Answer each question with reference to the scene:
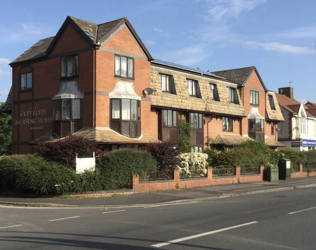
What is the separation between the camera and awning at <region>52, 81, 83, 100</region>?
24.9 metres

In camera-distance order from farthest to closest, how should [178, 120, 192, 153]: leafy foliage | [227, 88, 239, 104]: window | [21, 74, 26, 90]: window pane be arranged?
[227, 88, 239, 104]: window
[178, 120, 192, 153]: leafy foliage
[21, 74, 26, 90]: window pane

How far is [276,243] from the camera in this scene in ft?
28.1

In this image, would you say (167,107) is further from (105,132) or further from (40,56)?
(40,56)

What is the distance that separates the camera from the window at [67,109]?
24953 mm

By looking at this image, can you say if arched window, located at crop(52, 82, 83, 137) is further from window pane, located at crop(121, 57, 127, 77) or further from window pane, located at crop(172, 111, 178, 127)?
window pane, located at crop(172, 111, 178, 127)

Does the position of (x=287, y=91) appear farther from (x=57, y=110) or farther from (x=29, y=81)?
(x=57, y=110)

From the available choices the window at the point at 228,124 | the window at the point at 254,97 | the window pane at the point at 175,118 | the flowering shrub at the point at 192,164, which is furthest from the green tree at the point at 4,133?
the window at the point at 254,97

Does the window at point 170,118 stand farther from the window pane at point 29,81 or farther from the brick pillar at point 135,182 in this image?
the brick pillar at point 135,182

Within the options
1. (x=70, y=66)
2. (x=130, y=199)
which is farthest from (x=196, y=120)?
(x=130, y=199)

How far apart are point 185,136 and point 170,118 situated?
1998 mm

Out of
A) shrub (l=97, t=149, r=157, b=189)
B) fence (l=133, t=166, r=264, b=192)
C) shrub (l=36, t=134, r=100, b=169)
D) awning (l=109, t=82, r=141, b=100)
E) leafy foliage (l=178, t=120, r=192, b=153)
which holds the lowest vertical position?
fence (l=133, t=166, r=264, b=192)

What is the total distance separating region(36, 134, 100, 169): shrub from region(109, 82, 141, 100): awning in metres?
6.31

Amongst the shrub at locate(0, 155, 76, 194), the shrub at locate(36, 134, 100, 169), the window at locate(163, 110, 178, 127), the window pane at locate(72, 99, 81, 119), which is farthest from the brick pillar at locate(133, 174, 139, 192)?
the window at locate(163, 110, 178, 127)

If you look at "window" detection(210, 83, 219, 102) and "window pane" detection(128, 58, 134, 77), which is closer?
"window pane" detection(128, 58, 134, 77)
